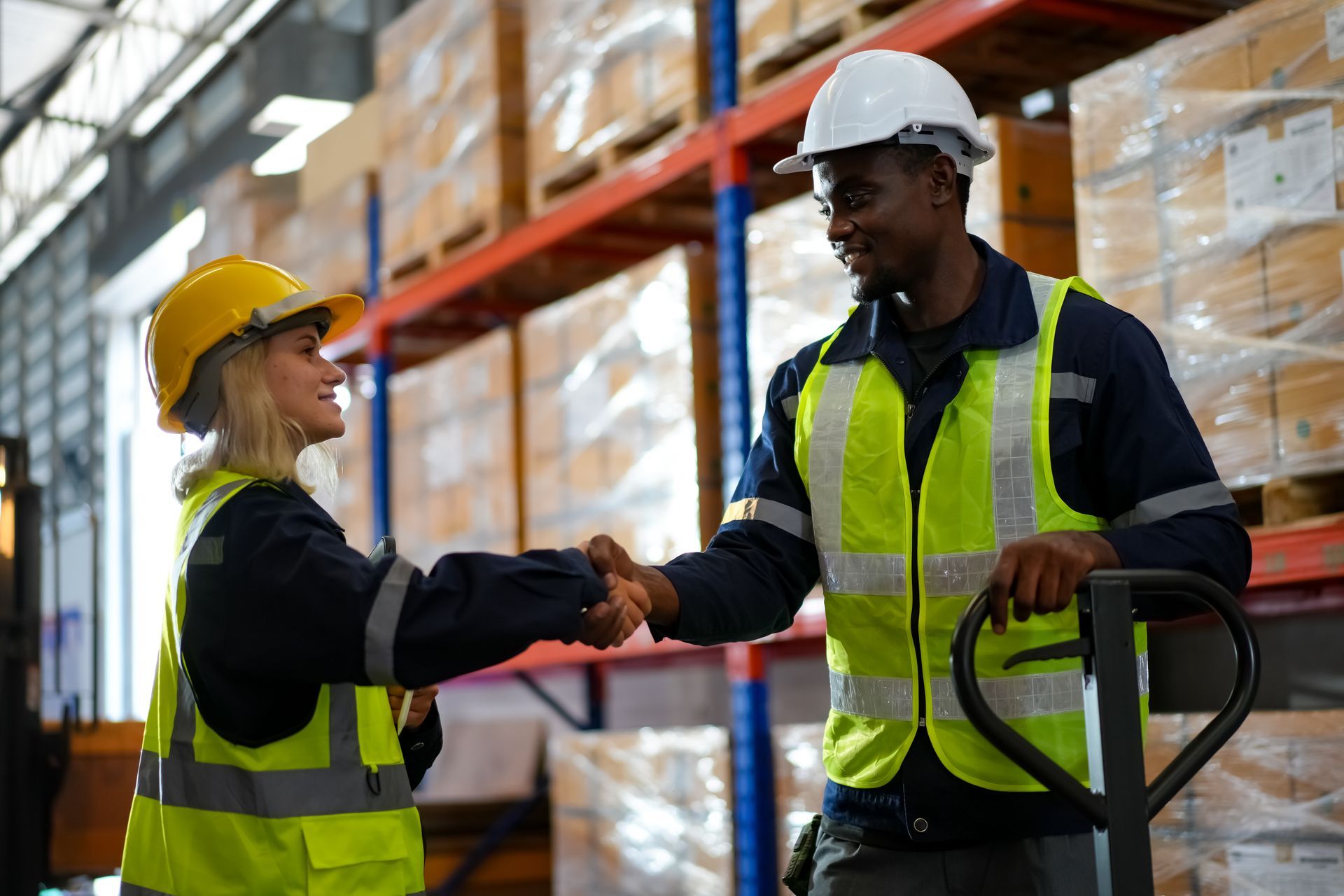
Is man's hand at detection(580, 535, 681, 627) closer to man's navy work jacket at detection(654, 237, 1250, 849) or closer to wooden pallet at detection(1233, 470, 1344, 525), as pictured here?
man's navy work jacket at detection(654, 237, 1250, 849)

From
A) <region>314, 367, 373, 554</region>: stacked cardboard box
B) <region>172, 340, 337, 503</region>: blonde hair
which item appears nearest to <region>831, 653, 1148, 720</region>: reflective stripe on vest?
<region>172, 340, 337, 503</region>: blonde hair

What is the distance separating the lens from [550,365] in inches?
252

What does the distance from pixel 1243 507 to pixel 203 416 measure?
8.94ft

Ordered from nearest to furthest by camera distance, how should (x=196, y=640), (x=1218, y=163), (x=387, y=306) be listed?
(x=196, y=640) < (x=1218, y=163) < (x=387, y=306)

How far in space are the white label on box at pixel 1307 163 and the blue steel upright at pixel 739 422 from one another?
203 cm

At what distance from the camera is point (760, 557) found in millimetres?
2842

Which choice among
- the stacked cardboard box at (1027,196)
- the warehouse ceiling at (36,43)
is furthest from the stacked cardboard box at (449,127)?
the warehouse ceiling at (36,43)

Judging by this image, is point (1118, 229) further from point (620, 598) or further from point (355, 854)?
point (355, 854)

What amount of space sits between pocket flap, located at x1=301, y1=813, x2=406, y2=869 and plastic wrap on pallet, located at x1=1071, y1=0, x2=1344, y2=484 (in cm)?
240

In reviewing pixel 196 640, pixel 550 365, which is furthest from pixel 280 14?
pixel 196 640

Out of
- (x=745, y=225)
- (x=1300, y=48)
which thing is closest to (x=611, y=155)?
(x=745, y=225)

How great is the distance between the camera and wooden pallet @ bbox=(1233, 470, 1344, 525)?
371 centimetres

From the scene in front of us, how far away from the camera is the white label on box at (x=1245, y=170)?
376 centimetres

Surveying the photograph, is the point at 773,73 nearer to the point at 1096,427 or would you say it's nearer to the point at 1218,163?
the point at 1218,163
